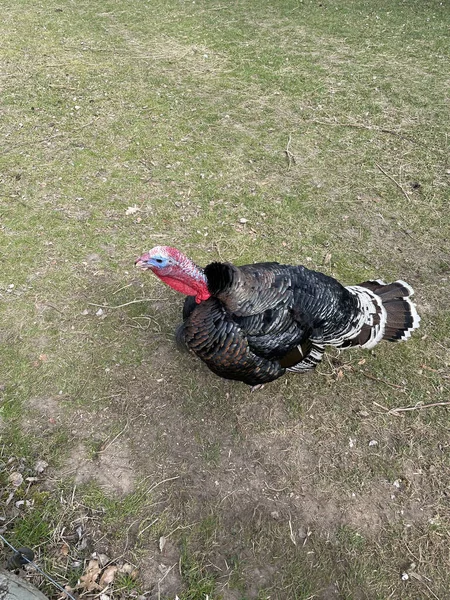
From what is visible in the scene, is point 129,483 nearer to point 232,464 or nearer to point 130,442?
point 130,442

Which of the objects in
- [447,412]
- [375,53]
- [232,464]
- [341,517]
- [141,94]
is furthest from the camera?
[375,53]

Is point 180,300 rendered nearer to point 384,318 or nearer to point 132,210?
point 132,210

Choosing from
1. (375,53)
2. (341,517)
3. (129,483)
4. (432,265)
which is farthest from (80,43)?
(341,517)

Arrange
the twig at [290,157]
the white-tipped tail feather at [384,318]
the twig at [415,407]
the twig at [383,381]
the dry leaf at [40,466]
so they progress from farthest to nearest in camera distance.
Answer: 1. the twig at [290,157]
2. the twig at [383,381]
3. the twig at [415,407]
4. the white-tipped tail feather at [384,318]
5. the dry leaf at [40,466]

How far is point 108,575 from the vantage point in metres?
2.97

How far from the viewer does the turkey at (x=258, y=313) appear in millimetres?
3277

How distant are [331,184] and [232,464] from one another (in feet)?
12.8

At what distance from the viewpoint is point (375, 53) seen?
340 inches

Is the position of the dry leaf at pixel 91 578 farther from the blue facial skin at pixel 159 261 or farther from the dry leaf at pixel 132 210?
the dry leaf at pixel 132 210

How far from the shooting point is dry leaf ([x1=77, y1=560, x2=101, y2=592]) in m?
2.91

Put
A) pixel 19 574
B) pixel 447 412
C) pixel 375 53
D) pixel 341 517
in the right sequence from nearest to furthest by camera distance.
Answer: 1. pixel 19 574
2. pixel 341 517
3. pixel 447 412
4. pixel 375 53

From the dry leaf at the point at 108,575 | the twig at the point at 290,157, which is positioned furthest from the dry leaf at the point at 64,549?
the twig at the point at 290,157

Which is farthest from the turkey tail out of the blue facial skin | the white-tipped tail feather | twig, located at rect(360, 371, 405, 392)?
the blue facial skin

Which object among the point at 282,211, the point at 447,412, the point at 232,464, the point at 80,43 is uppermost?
the point at 80,43
